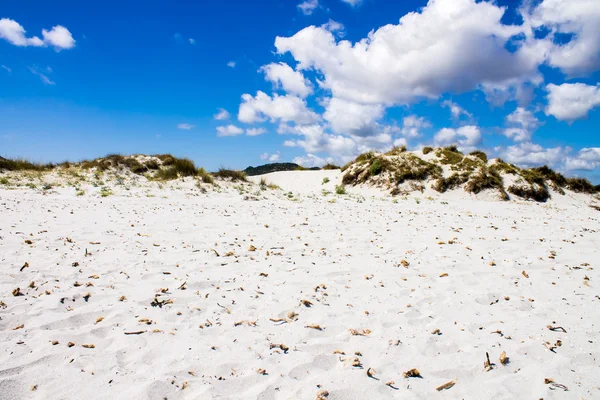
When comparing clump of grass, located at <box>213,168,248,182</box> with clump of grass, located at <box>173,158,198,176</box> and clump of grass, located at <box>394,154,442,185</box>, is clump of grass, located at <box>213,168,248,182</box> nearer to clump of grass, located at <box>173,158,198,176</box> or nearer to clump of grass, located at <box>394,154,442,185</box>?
clump of grass, located at <box>173,158,198,176</box>

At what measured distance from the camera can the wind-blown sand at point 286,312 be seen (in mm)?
2777

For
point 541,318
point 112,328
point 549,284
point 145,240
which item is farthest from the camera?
point 145,240

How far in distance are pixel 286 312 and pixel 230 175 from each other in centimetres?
1395

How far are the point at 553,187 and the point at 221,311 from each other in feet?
68.6

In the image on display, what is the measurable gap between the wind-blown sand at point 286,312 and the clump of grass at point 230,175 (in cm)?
947

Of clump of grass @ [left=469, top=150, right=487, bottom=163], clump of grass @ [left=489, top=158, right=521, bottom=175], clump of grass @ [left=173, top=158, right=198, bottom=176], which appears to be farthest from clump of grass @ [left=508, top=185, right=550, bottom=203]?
clump of grass @ [left=173, top=158, right=198, bottom=176]

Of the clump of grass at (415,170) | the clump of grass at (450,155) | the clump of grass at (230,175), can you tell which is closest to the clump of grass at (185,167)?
the clump of grass at (230,175)

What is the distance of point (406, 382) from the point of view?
2.83m

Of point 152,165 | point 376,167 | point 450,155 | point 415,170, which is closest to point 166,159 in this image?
point 152,165

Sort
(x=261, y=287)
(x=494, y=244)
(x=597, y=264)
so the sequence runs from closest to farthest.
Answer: (x=261, y=287) → (x=597, y=264) → (x=494, y=244)

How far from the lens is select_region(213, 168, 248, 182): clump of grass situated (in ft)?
56.0

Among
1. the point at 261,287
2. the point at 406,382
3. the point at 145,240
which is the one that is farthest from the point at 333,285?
the point at 145,240

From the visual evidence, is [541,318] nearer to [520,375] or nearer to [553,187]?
[520,375]

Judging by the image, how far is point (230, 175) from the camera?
17250mm
